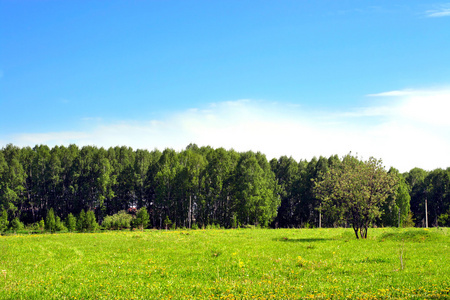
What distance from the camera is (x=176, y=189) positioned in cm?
8506

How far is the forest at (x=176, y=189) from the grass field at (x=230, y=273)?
50.7 m

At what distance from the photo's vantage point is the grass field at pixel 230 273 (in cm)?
1570

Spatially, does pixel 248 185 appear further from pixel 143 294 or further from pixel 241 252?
pixel 143 294

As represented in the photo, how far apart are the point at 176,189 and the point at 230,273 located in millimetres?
66392

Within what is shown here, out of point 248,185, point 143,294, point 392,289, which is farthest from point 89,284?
point 248,185

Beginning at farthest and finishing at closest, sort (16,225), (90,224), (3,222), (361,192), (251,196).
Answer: (251,196) → (16,225) → (3,222) → (90,224) → (361,192)

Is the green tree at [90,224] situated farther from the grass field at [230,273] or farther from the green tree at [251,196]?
the grass field at [230,273]

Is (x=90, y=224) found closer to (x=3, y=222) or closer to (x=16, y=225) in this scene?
(x=16, y=225)

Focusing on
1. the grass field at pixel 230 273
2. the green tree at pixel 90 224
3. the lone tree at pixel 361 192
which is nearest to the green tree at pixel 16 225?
the green tree at pixel 90 224

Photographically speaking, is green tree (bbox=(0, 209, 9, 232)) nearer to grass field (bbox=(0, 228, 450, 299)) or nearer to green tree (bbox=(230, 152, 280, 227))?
green tree (bbox=(230, 152, 280, 227))

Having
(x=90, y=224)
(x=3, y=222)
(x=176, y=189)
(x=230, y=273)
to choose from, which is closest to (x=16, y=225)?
(x=3, y=222)

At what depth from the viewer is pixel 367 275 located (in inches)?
730

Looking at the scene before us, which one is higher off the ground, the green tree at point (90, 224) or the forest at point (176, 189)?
the forest at point (176, 189)

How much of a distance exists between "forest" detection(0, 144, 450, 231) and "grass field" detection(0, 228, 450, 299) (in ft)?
166
